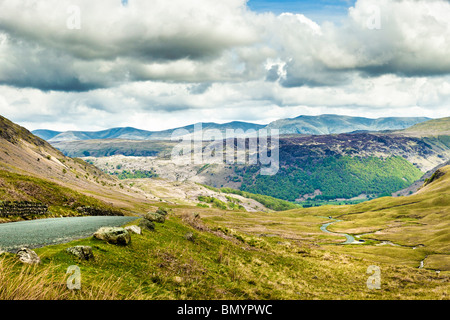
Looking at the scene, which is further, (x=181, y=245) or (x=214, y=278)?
(x=181, y=245)

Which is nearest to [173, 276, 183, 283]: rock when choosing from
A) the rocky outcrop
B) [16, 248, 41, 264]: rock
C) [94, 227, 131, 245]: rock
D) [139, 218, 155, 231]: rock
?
[94, 227, 131, 245]: rock

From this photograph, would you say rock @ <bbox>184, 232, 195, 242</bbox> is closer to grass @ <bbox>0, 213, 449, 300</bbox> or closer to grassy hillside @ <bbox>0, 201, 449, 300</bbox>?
grassy hillside @ <bbox>0, 201, 449, 300</bbox>

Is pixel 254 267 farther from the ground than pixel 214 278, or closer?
closer

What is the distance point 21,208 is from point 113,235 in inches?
1545

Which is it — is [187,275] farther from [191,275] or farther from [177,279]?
[177,279]

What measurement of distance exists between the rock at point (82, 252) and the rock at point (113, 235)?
17.5 feet

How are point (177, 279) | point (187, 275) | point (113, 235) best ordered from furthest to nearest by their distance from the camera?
1. point (113, 235)
2. point (187, 275)
3. point (177, 279)

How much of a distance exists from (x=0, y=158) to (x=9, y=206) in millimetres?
87799

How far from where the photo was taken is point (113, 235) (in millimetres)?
29750

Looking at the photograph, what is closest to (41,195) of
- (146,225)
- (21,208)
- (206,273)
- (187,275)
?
(21,208)

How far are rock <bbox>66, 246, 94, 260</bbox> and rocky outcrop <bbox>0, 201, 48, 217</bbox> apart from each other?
123 feet
